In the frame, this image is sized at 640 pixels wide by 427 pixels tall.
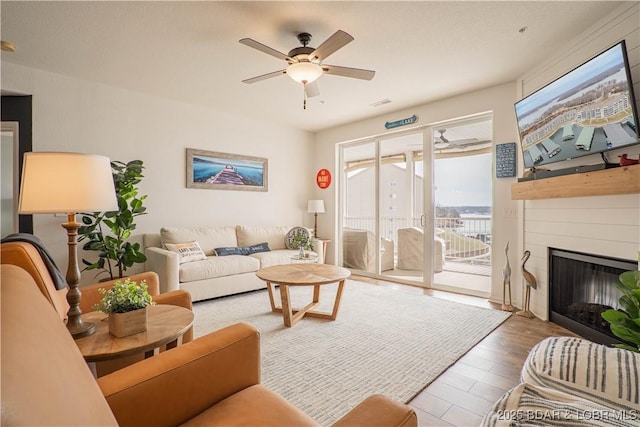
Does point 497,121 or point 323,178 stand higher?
point 497,121

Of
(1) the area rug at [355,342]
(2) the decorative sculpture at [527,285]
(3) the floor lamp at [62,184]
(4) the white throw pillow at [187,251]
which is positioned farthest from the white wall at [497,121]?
(3) the floor lamp at [62,184]

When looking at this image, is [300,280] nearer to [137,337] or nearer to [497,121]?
[137,337]

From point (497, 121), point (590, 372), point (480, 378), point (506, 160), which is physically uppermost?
point (497, 121)

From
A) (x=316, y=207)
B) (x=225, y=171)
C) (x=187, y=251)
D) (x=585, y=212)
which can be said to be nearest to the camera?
(x=585, y=212)

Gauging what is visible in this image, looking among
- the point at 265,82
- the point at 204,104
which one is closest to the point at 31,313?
the point at 265,82

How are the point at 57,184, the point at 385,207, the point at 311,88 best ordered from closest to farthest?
the point at 57,184
the point at 311,88
the point at 385,207

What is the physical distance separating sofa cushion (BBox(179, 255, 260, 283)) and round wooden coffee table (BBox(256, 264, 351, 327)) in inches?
33.1

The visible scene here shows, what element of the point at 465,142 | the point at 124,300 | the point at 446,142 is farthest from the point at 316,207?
the point at 124,300

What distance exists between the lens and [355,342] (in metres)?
2.60

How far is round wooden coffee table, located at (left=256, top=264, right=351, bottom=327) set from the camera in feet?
9.36

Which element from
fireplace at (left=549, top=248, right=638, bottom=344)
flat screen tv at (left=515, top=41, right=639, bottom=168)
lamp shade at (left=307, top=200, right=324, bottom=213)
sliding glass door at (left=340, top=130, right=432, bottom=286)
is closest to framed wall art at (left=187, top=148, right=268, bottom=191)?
A: lamp shade at (left=307, top=200, right=324, bottom=213)

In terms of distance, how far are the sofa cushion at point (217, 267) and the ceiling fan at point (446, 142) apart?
316 centimetres

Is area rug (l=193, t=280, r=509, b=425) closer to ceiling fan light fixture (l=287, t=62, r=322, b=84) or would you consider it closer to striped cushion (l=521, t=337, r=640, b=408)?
striped cushion (l=521, t=337, r=640, b=408)

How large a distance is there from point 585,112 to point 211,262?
402cm
